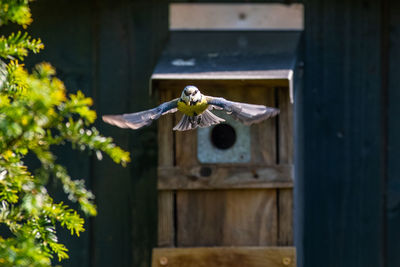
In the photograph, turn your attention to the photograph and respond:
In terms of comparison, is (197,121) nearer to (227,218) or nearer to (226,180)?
(226,180)

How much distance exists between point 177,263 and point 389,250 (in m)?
1.12

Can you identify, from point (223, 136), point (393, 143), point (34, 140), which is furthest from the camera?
point (393, 143)

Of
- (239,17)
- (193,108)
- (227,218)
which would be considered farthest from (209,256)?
(239,17)

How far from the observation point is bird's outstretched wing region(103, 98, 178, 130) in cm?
296

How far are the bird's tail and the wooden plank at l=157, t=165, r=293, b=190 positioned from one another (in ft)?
0.75

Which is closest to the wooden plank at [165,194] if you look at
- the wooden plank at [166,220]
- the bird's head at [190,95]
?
the wooden plank at [166,220]

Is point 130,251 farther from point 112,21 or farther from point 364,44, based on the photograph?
point 364,44

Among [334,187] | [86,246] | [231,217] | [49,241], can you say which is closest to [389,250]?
[334,187]

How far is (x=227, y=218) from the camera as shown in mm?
3400

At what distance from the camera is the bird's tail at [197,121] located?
3201 mm

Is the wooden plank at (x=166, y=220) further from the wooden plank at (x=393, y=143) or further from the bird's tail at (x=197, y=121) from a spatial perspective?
the wooden plank at (x=393, y=143)

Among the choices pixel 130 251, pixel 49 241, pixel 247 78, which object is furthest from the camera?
pixel 130 251

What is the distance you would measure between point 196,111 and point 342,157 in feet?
3.02

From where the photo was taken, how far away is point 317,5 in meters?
3.91
